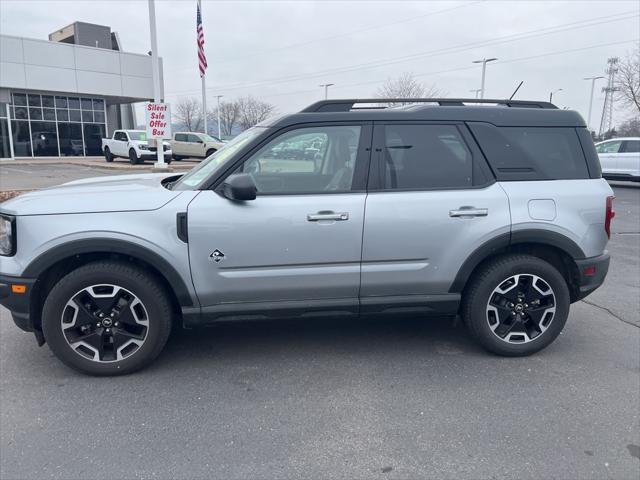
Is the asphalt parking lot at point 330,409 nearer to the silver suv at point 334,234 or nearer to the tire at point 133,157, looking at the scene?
the silver suv at point 334,234

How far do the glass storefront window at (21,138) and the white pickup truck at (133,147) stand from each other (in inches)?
279

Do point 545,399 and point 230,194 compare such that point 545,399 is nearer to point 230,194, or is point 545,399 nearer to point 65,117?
point 230,194

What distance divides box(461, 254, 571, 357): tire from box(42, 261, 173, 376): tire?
7.59 feet

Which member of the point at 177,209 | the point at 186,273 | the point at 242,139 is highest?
the point at 242,139

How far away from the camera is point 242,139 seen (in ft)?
12.4

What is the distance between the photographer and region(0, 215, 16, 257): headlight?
3.26 meters

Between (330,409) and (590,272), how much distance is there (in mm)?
2315

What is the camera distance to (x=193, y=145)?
A: 90.8ft

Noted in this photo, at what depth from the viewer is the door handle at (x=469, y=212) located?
11.8 ft

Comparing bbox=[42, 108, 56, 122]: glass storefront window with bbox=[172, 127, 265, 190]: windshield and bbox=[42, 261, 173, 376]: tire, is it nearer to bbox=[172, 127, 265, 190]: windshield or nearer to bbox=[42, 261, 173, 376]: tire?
bbox=[172, 127, 265, 190]: windshield

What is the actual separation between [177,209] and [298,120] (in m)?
1.08

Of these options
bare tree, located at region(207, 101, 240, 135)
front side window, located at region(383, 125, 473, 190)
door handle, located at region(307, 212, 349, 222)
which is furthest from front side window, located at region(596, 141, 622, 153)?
bare tree, located at region(207, 101, 240, 135)

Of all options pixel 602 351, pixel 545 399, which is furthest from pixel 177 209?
pixel 602 351

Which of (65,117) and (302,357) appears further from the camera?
(65,117)
